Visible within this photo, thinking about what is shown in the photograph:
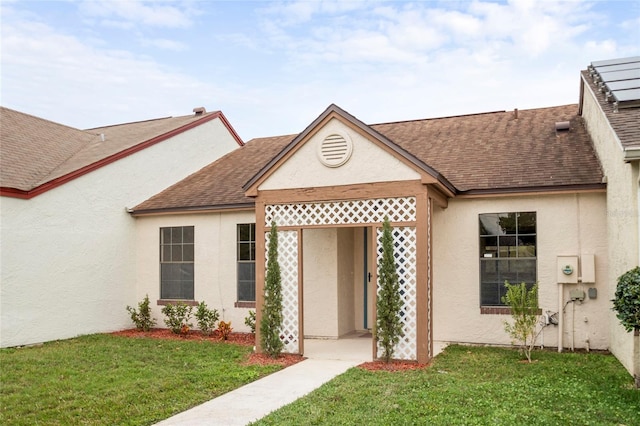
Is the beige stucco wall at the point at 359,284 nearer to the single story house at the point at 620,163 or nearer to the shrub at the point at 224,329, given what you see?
the shrub at the point at 224,329

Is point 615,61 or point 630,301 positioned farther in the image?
point 615,61

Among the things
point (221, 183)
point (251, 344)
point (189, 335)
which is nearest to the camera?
point (251, 344)

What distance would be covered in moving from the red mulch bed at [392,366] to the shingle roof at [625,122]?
Answer: 4.44 meters

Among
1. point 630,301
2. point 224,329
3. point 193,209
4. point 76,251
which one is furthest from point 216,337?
point 630,301

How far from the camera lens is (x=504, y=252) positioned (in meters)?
10.8

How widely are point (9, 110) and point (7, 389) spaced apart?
32.9 feet

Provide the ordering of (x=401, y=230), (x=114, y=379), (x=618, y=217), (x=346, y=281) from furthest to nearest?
(x=346, y=281) < (x=401, y=230) < (x=618, y=217) < (x=114, y=379)

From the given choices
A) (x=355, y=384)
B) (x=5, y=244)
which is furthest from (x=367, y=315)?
(x=5, y=244)

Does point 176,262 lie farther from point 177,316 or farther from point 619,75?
point 619,75

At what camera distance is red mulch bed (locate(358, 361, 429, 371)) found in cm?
869

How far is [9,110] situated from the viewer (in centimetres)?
1517

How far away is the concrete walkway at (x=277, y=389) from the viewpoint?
632cm

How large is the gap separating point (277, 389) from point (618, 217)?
5.91m

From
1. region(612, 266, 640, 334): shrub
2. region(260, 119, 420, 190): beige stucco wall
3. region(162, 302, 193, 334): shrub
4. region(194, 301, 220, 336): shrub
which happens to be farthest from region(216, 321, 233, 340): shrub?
region(612, 266, 640, 334): shrub
